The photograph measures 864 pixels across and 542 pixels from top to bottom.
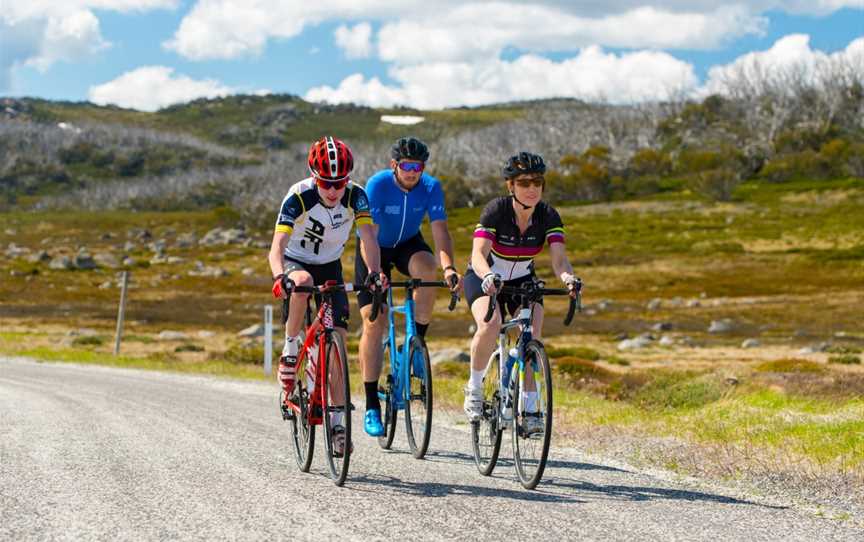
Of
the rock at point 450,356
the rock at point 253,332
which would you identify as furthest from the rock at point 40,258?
the rock at point 450,356

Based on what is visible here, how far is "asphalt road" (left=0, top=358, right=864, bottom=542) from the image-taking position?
5789mm

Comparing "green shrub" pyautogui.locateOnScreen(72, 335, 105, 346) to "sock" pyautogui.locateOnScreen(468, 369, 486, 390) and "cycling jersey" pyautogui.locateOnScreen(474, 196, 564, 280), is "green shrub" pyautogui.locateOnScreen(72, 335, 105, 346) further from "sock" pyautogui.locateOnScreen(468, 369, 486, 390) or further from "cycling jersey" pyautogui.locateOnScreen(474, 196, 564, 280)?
"cycling jersey" pyautogui.locateOnScreen(474, 196, 564, 280)

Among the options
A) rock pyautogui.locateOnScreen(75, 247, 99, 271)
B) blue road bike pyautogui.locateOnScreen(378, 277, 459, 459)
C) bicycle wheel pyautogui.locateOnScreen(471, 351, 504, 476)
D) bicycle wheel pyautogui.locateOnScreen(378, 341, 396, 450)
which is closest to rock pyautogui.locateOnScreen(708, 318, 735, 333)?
bicycle wheel pyautogui.locateOnScreen(378, 341, 396, 450)

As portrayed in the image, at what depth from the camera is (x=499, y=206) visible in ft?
25.2

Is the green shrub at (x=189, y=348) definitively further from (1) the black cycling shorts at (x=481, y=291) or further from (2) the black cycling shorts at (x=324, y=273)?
(1) the black cycling shorts at (x=481, y=291)

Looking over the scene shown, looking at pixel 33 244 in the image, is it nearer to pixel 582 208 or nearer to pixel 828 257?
pixel 582 208

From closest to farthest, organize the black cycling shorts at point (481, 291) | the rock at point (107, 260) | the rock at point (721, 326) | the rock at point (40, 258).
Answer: the black cycling shorts at point (481, 291), the rock at point (721, 326), the rock at point (107, 260), the rock at point (40, 258)

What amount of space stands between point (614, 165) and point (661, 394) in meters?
130

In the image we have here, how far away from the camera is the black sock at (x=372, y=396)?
869cm

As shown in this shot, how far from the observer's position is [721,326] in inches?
1790

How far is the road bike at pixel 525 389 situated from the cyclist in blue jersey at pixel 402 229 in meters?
1.25

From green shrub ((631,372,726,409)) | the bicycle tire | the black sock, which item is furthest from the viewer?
green shrub ((631,372,726,409))

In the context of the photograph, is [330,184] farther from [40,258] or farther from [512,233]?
[40,258]

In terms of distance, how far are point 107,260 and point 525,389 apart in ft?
305
